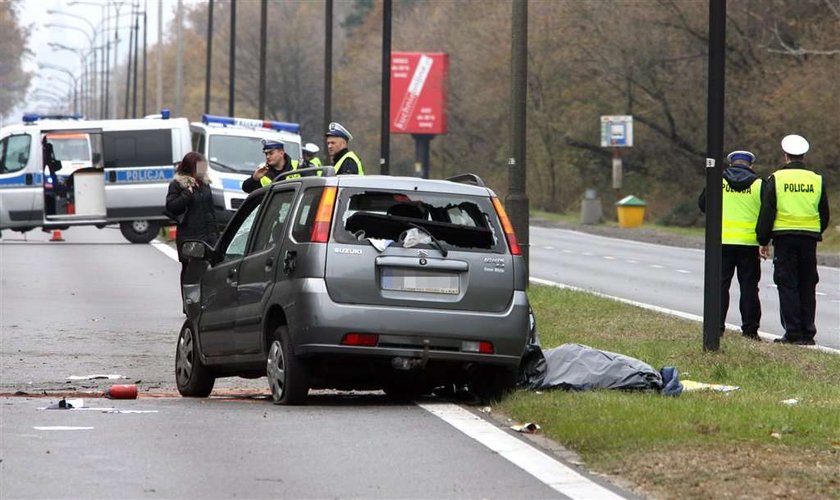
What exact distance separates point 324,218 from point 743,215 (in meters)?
6.41

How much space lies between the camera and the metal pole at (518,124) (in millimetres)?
20812

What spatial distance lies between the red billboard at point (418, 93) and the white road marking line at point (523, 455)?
214 feet

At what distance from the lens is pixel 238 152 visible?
38.2 metres

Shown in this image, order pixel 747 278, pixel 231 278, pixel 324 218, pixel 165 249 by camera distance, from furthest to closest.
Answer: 1. pixel 165 249
2. pixel 747 278
3. pixel 231 278
4. pixel 324 218

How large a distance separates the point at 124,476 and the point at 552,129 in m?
61.3

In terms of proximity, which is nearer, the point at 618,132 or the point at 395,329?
the point at 395,329

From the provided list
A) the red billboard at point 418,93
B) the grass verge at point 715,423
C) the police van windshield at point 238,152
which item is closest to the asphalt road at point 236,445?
the grass verge at point 715,423

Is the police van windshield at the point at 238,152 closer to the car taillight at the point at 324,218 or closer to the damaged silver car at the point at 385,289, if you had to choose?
the damaged silver car at the point at 385,289

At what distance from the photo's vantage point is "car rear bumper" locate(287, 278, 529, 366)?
10852 millimetres

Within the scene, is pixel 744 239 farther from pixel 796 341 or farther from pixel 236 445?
pixel 236 445

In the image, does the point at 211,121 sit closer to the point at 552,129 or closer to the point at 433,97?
the point at 552,129

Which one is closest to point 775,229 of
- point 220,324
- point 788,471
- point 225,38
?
point 220,324

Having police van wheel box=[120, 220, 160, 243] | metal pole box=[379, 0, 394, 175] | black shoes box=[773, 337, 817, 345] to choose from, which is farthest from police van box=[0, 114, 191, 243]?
black shoes box=[773, 337, 817, 345]

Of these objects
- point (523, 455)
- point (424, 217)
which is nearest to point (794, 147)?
point (424, 217)
